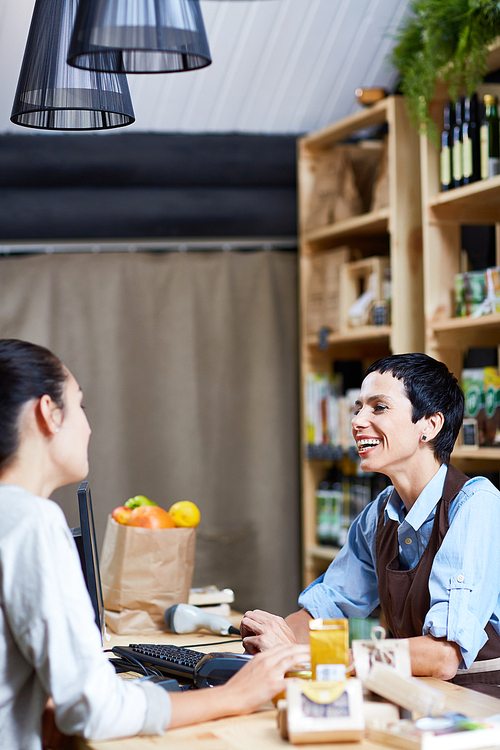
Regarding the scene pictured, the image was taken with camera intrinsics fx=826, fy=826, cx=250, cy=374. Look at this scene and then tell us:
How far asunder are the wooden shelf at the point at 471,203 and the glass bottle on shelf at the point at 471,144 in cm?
4

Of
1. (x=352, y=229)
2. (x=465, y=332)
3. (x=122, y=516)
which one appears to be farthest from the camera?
(x=352, y=229)

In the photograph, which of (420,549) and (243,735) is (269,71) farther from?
(243,735)

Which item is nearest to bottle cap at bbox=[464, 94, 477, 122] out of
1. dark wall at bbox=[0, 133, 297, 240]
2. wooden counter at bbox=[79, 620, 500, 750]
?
dark wall at bbox=[0, 133, 297, 240]

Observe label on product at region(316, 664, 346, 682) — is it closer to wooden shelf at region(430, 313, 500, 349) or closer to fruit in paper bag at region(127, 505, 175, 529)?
fruit in paper bag at region(127, 505, 175, 529)

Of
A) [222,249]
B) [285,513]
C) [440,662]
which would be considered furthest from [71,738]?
[222,249]

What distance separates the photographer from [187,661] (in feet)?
5.54

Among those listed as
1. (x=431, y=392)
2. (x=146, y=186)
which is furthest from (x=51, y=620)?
(x=146, y=186)

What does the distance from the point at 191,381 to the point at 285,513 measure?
82cm

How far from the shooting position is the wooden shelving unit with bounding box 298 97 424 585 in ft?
11.4

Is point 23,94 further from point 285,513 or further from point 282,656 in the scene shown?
point 285,513

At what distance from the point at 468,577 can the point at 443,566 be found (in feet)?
0.20

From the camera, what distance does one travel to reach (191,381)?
4.14 m

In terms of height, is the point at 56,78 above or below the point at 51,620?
above

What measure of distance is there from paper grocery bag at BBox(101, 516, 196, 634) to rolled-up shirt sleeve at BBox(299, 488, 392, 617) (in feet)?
1.17
